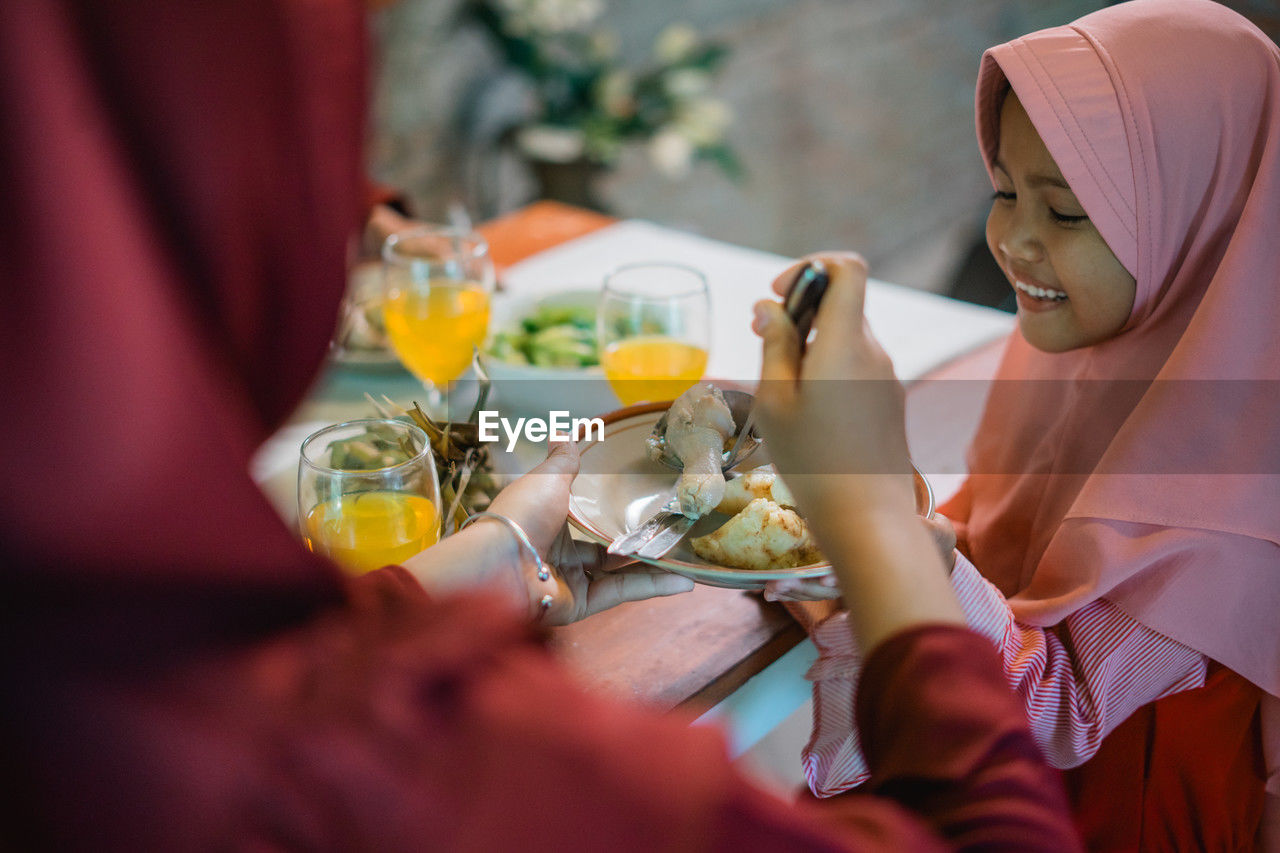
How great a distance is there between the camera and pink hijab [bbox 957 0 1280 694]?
89 cm

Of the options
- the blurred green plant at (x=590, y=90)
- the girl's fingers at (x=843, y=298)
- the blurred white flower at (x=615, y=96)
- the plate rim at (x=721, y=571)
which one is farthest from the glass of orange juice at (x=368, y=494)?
the blurred white flower at (x=615, y=96)

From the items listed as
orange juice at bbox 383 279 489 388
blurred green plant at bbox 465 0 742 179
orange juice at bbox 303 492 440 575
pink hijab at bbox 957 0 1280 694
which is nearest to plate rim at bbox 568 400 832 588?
orange juice at bbox 303 492 440 575

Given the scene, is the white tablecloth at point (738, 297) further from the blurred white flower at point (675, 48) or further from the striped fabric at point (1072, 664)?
the blurred white flower at point (675, 48)

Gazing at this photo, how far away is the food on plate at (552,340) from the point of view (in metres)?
1.26

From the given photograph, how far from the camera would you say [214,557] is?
1.17ft

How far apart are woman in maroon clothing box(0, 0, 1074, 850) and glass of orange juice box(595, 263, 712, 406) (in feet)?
2.39

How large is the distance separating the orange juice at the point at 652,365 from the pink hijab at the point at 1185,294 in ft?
1.43

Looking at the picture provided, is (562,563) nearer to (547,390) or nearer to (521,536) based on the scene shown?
(521,536)

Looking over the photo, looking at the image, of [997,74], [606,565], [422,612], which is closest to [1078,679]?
[606,565]

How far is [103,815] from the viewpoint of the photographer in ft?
1.20

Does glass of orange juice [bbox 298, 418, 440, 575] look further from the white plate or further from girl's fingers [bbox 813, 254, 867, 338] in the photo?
girl's fingers [bbox 813, 254, 867, 338]

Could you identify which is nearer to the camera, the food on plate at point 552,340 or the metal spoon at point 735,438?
the metal spoon at point 735,438

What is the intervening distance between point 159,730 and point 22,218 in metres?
0.19

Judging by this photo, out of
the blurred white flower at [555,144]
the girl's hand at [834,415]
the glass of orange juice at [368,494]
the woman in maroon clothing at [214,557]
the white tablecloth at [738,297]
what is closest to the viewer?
the woman in maroon clothing at [214,557]
